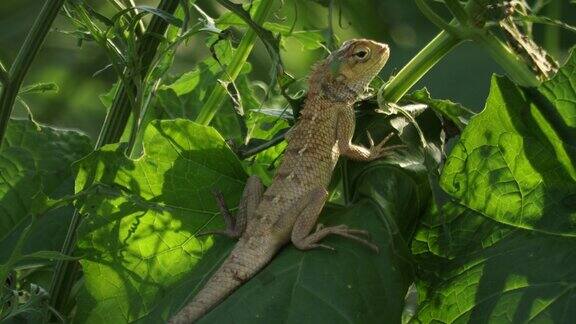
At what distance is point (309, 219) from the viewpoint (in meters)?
1.86

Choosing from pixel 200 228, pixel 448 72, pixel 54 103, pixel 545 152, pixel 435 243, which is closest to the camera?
pixel 545 152

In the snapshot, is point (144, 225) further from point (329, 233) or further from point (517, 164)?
point (517, 164)

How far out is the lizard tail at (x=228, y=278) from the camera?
5.50ft

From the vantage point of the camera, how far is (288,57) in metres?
4.05

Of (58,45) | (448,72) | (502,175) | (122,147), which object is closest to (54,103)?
(58,45)

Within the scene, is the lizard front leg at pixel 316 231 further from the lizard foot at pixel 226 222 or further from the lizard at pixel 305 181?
the lizard foot at pixel 226 222

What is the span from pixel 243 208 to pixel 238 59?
0.27 m

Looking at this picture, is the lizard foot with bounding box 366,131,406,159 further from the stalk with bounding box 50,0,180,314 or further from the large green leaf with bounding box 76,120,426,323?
the stalk with bounding box 50,0,180,314

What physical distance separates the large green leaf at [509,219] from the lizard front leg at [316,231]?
0.13 meters

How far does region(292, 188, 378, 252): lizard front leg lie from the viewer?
1605 mm

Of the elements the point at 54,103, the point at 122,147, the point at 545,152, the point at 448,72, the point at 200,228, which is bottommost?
the point at 54,103

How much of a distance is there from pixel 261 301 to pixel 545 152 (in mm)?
475

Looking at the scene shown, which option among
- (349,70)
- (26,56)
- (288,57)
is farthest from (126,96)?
(288,57)

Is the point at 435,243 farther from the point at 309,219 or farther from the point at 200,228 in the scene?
the point at 200,228
